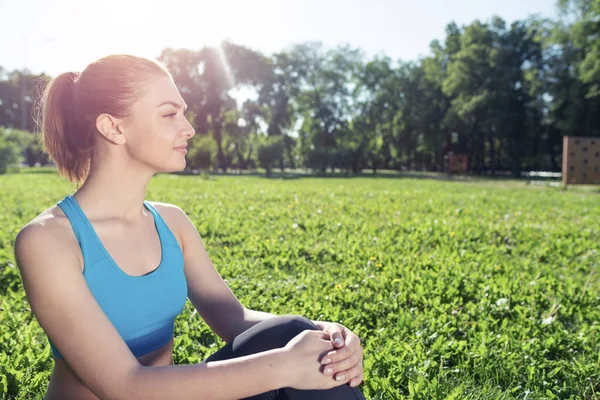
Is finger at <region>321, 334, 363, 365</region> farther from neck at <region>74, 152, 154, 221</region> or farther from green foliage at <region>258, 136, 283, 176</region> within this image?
green foliage at <region>258, 136, 283, 176</region>

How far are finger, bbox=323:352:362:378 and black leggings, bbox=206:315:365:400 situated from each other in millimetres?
81

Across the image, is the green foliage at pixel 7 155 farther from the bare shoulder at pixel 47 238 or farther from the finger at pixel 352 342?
the finger at pixel 352 342

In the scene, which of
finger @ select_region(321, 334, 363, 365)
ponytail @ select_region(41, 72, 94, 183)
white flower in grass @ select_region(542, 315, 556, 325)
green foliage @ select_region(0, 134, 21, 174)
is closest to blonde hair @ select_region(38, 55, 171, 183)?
Result: ponytail @ select_region(41, 72, 94, 183)

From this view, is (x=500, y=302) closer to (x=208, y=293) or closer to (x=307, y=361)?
(x=208, y=293)

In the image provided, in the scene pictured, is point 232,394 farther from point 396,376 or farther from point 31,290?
point 396,376

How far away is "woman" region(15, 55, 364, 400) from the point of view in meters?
1.69

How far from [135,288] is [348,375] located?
82cm

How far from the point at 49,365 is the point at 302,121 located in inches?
2453

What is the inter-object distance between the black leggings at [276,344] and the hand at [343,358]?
59mm

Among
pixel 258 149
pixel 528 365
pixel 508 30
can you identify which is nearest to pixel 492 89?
pixel 508 30

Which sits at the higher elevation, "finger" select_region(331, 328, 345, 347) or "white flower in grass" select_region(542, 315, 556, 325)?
"finger" select_region(331, 328, 345, 347)

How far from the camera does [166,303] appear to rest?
2035mm

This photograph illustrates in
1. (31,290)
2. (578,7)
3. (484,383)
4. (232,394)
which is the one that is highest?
(578,7)

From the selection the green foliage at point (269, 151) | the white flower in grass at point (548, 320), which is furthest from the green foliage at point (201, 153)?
the white flower in grass at point (548, 320)
